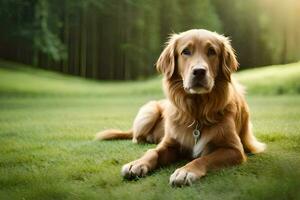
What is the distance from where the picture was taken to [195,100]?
2688 millimetres

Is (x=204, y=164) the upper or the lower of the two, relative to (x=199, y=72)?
lower

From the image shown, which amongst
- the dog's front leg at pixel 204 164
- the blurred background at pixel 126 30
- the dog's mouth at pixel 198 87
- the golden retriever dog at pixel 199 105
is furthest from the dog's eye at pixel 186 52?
the blurred background at pixel 126 30

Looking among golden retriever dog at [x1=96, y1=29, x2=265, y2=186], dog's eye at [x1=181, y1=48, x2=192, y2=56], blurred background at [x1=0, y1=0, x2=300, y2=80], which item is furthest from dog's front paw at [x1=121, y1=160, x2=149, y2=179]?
blurred background at [x1=0, y1=0, x2=300, y2=80]

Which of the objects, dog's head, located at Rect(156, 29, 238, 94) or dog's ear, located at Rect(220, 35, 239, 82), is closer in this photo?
dog's head, located at Rect(156, 29, 238, 94)

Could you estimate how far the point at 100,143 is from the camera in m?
3.30

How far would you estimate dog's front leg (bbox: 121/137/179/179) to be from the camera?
237 cm

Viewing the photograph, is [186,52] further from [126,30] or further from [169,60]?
[126,30]

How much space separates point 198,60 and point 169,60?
0.87 ft

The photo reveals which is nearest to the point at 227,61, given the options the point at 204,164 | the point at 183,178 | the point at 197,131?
the point at 197,131

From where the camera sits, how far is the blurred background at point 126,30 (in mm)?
4496

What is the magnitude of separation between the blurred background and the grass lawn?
6.5 inches

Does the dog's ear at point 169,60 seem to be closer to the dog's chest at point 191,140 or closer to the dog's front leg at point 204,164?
the dog's chest at point 191,140

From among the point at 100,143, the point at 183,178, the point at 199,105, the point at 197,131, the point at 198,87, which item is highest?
the point at 198,87

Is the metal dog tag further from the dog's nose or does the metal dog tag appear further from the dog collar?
the dog's nose
